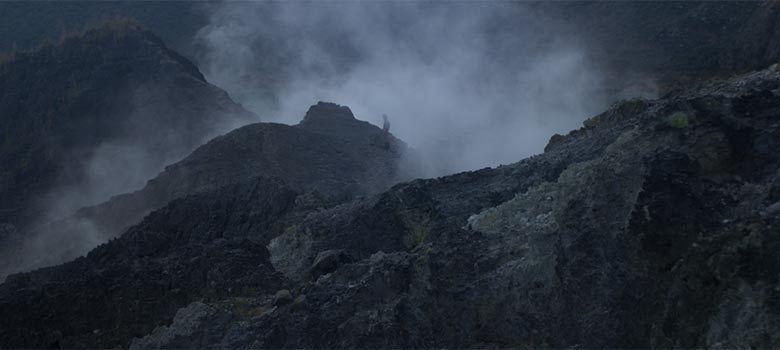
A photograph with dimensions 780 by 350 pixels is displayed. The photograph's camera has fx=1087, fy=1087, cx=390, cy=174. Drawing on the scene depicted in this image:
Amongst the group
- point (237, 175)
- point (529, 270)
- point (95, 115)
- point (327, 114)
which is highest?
point (95, 115)

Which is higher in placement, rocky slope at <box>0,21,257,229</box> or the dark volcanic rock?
rocky slope at <box>0,21,257,229</box>

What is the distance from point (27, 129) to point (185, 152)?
5032 millimetres

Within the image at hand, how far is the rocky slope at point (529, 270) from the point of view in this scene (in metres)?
10.6

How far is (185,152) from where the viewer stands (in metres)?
27.9

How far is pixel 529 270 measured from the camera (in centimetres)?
1168

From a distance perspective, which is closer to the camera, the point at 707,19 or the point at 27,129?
the point at 707,19

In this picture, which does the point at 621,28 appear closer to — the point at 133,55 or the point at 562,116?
the point at 562,116

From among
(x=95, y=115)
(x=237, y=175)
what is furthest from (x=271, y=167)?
(x=95, y=115)

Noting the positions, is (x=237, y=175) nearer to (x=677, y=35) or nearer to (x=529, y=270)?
(x=529, y=270)

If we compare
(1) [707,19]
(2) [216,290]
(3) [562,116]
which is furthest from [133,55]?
(2) [216,290]

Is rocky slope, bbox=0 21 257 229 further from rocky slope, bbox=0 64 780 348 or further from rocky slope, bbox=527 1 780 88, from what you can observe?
rocky slope, bbox=0 64 780 348

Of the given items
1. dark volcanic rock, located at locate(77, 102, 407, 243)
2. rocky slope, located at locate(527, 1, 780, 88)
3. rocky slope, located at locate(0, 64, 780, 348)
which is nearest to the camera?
rocky slope, located at locate(0, 64, 780, 348)

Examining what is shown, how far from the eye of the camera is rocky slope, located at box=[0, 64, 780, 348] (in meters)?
10.6

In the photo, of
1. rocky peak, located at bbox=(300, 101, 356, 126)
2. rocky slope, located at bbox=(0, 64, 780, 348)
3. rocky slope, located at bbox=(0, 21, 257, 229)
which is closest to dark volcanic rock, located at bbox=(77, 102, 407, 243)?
rocky peak, located at bbox=(300, 101, 356, 126)
